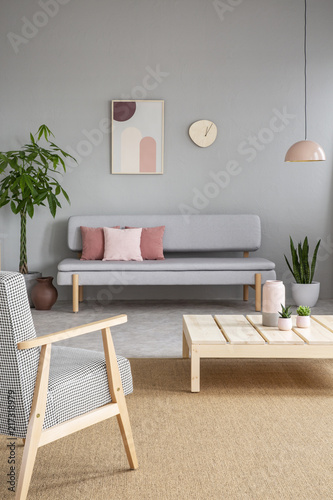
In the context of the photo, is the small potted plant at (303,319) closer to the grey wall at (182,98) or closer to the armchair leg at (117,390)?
the armchair leg at (117,390)

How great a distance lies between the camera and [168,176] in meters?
6.13

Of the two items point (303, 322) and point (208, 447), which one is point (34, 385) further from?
point (303, 322)

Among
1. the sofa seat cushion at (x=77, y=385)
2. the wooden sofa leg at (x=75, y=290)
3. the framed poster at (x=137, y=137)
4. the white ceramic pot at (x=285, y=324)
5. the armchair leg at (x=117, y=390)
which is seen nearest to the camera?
the sofa seat cushion at (x=77, y=385)

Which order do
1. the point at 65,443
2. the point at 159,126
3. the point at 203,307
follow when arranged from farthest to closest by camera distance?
the point at 159,126 < the point at 203,307 < the point at 65,443

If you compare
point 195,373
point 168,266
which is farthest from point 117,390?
point 168,266

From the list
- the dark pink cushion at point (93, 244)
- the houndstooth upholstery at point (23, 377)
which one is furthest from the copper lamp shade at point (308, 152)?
the houndstooth upholstery at point (23, 377)

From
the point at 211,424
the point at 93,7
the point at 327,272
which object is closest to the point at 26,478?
the point at 211,424

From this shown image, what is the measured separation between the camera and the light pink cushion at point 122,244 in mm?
5691

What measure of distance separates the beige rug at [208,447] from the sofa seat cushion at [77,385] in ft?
0.92

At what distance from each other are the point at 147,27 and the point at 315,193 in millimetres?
2512

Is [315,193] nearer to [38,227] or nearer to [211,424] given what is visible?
[38,227]

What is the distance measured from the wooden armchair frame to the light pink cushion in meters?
3.62

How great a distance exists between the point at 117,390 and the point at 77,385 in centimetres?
17

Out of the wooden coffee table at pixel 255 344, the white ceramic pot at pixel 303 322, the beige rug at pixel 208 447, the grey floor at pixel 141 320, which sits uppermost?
the white ceramic pot at pixel 303 322
